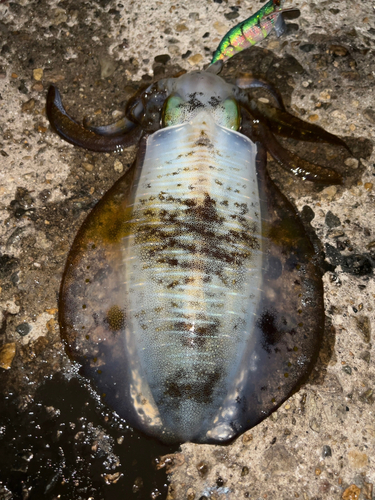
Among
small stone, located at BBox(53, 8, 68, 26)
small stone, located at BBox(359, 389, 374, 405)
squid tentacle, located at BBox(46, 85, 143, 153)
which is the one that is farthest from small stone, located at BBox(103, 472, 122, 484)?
small stone, located at BBox(53, 8, 68, 26)

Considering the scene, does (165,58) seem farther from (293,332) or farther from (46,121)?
(293,332)

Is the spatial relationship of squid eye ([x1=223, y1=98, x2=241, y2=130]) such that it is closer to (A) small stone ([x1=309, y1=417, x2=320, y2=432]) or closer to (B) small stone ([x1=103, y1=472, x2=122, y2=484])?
(A) small stone ([x1=309, y1=417, x2=320, y2=432])

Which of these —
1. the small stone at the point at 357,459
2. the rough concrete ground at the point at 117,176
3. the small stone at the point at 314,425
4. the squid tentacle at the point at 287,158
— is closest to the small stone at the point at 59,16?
the rough concrete ground at the point at 117,176

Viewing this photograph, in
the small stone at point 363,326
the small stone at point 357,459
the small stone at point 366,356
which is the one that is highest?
the small stone at point 363,326

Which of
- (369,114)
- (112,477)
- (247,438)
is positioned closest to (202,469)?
(247,438)

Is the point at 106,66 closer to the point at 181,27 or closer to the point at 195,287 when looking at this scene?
the point at 181,27

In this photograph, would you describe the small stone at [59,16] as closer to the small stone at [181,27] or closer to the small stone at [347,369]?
the small stone at [181,27]
